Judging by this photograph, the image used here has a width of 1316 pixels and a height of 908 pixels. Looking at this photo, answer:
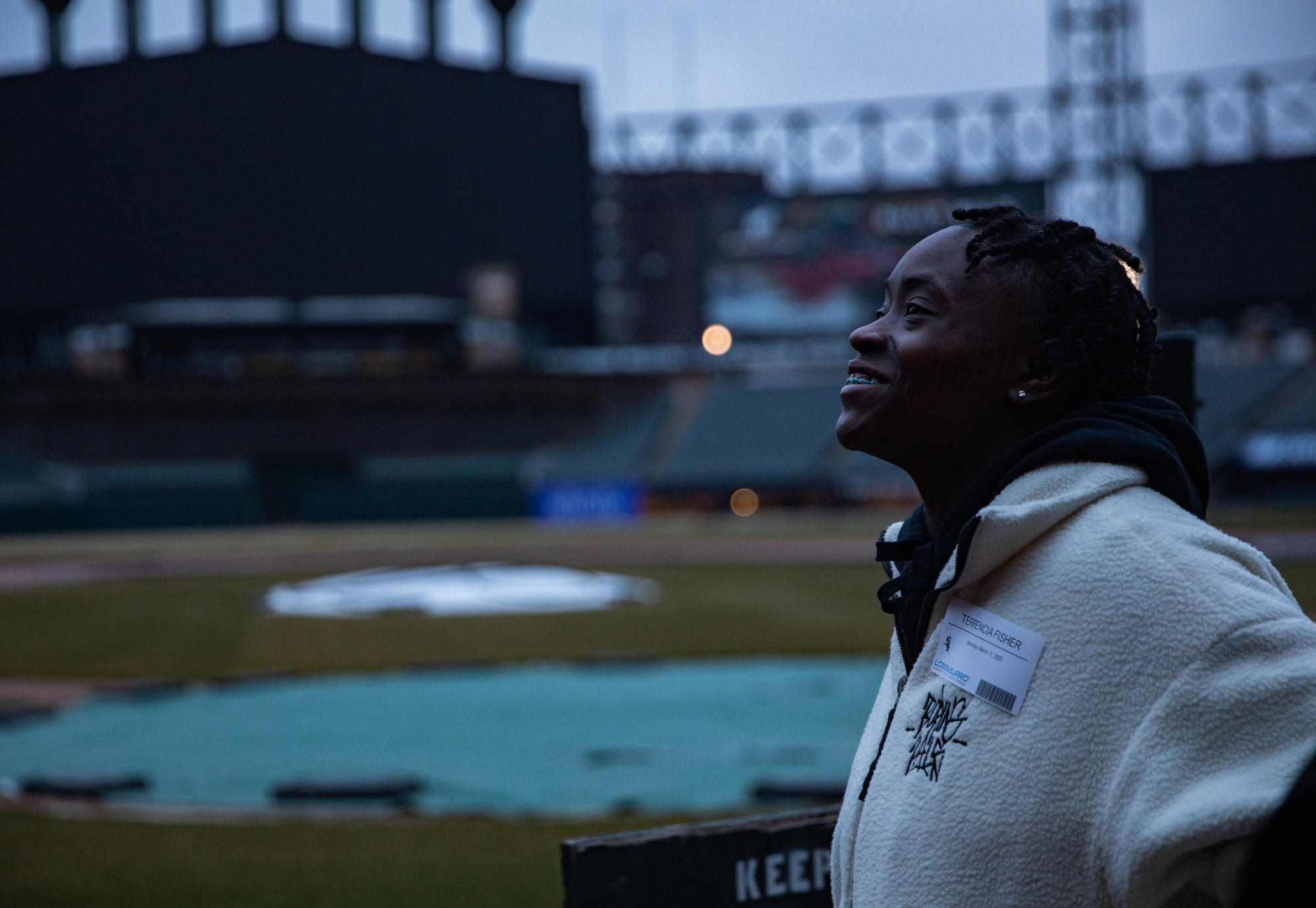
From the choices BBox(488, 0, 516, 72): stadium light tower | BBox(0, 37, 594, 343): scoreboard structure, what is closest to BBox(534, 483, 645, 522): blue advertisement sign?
BBox(0, 37, 594, 343): scoreboard structure

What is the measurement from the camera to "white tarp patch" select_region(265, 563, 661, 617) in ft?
61.9

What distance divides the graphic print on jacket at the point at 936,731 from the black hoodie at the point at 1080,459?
128mm

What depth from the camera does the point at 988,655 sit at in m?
1.54

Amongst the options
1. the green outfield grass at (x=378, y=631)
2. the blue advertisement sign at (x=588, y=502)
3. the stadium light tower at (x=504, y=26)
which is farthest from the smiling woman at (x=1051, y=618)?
the stadium light tower at (x=504, y=26)

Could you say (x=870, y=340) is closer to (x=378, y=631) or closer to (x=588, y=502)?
(x=378, y=631)

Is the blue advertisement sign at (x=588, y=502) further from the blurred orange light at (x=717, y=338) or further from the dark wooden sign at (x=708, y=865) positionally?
the dark wooden sign at (x=708, y=865)

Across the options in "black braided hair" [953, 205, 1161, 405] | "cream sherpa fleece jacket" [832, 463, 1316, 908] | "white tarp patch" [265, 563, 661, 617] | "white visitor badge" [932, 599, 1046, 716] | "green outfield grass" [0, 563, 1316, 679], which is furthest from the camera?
"white tarp patch" [265, 563, 661, 617]

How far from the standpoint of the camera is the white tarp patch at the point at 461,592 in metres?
18.9

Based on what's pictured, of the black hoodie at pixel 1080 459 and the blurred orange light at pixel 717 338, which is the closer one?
the black hoodie at pixel 1080 459

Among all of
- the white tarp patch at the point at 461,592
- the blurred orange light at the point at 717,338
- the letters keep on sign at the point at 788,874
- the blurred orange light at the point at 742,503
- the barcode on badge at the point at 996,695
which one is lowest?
the blurred orange light at the point at 742,503

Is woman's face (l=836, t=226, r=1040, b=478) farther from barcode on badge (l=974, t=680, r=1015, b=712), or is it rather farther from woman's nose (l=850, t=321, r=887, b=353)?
barcode on badge (l=974, t=680, r=1015, b=712)

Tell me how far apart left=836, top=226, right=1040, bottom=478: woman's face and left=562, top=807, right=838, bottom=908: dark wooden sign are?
1435 mm

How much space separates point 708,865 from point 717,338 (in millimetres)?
45468

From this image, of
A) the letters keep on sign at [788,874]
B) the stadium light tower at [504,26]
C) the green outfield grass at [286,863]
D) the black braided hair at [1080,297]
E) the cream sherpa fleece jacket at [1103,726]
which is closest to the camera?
the cream sherpa fleece jacket at [1103,726]
